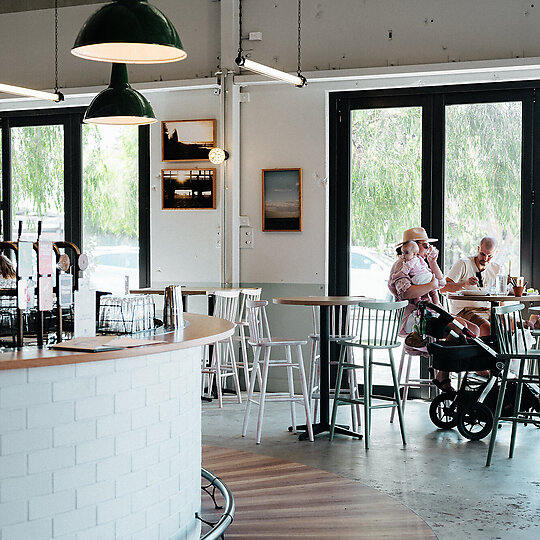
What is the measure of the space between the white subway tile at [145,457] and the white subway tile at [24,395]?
0.47 m

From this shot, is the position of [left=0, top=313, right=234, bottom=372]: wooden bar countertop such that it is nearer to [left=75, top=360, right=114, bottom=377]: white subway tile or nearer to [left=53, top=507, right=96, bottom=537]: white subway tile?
[left=75, top=360, right=114, bottom=377]: white subway tile

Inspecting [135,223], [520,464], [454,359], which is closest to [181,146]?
[135,223]

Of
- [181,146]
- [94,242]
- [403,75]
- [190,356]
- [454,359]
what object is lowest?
[454,359]

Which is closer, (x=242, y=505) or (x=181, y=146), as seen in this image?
(x=242, y=505)

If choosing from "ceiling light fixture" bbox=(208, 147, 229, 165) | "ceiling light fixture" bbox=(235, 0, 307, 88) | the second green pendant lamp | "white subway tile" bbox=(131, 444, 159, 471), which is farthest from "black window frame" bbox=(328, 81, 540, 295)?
"white subway tile" bbox=(131, 444, 159, 471)

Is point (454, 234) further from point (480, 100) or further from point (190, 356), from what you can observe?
point (190, 356)

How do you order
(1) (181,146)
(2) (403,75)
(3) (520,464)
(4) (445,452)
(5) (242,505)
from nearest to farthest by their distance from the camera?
(5) (242,505), (3) (520,464), (4) (445,452), (2) (403,75), (1) (181,146)

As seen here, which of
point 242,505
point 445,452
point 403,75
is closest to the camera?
point 242,505

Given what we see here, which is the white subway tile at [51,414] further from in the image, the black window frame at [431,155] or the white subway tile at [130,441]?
the black window frame at [431,155]

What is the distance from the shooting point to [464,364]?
575 cm

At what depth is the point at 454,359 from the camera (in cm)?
574

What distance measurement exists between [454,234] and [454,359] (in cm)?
191

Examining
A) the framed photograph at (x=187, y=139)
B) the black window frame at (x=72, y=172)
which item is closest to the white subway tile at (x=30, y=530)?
the framed photograph at (x=187, y=139)

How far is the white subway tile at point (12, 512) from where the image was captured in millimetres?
2486
